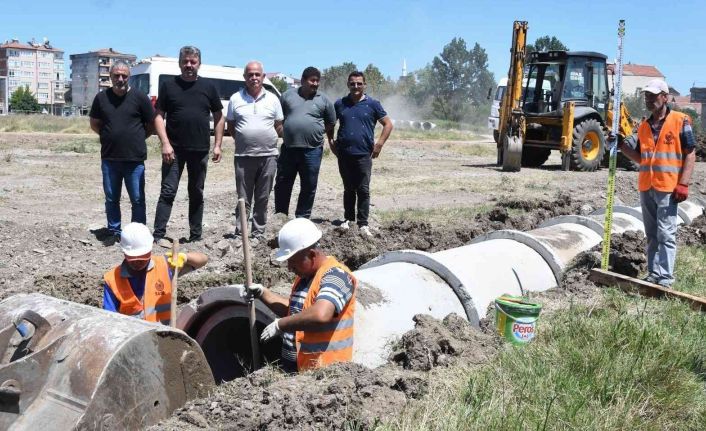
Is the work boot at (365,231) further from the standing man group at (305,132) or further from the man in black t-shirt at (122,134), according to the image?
the man in black t-shirt at (122,134)

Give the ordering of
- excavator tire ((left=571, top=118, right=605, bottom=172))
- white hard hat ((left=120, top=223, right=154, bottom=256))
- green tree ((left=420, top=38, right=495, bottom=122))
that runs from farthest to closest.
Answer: green tree ((left=420, top=38, right=495, bottom=122))
excavator tire ((left=571, top=118, right=605, bottom=172))
white hard hat ((left=120, top=223, right=154, bottom=256))

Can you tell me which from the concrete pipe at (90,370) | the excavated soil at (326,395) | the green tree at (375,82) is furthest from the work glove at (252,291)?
the green tree at (375,82)

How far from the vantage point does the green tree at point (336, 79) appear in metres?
71.3

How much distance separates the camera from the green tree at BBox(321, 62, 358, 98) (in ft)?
234

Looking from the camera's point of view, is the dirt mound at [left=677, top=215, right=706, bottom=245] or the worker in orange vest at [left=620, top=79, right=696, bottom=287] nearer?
the worker in orange vest at [left=620, top=79, right=696, bottom=287]

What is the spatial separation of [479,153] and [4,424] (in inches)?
944

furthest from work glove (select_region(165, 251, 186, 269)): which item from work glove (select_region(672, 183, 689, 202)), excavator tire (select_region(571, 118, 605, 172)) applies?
excavator tire (select_region(571, 118, 605, 172))

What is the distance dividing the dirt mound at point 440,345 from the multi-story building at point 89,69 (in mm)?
116648

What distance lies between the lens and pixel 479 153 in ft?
87.6

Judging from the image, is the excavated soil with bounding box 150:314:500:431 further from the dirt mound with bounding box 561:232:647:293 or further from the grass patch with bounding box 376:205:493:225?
the grass patch with bounding box 376:205:493:225

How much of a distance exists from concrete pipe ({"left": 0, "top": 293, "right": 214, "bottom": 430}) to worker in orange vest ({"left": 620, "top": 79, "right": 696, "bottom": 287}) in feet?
14.2

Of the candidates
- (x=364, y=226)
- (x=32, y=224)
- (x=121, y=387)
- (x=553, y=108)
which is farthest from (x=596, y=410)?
(x=553, y=108)

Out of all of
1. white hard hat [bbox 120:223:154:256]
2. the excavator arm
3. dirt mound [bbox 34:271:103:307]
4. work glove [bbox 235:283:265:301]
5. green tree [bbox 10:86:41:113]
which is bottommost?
dirt mound [bbox 34:271:103:307]

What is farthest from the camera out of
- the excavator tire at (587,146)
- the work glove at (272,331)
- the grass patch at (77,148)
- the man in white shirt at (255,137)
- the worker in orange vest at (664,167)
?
the grass patch at (77,148)
